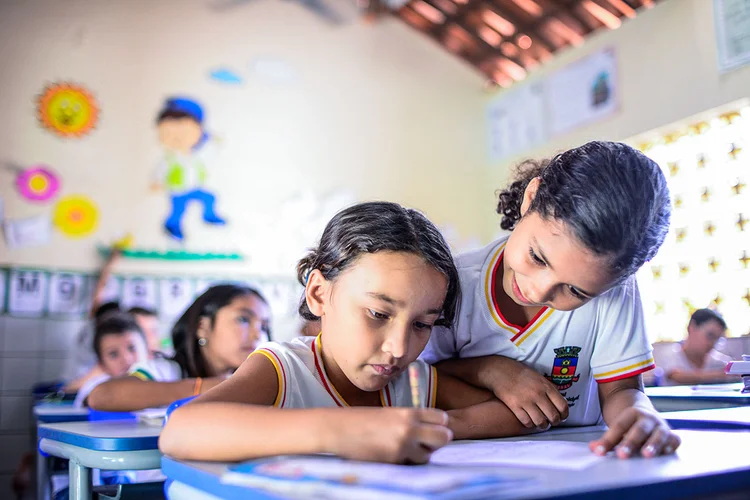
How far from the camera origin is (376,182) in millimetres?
5219

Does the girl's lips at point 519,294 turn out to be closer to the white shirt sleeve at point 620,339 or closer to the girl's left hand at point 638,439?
the white shirt sleeve at point 620,339

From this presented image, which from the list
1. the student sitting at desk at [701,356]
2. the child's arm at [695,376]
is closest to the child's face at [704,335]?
the student sitting at desk at [701,356]

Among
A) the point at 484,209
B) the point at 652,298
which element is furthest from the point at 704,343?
the point at 484,209

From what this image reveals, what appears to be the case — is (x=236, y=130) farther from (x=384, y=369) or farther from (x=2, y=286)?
(x=384, y=369)

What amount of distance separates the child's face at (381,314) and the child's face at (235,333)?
1193mm

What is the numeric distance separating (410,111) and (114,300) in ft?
8.79

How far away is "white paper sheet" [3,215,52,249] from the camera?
3928 millimetres

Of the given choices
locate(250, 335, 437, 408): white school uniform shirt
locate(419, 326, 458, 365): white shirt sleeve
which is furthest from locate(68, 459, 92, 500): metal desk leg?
locate(419, 326, 458, 365): white shirt sleeve

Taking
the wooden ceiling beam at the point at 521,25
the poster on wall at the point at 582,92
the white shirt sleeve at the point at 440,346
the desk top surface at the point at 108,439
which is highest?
the wooden ceiling beam at the point at 521,25

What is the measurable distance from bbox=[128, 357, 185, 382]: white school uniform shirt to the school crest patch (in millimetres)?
1173

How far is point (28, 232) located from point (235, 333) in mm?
2348

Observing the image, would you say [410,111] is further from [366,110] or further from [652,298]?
[652,298]

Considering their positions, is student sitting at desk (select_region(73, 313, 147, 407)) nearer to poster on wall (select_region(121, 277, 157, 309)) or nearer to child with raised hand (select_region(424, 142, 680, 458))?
poster on wall (select_region(121, 277, 157, 309))

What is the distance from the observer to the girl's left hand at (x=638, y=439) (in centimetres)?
79
